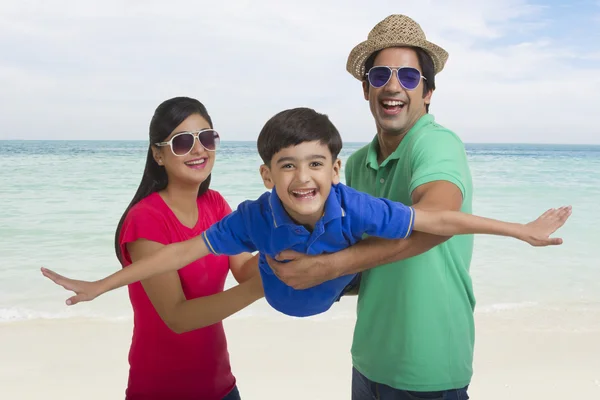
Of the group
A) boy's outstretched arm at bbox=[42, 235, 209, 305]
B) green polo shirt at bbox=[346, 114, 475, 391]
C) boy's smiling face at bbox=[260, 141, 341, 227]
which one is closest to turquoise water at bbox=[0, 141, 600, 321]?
green polo shirt at bbox=[346, 114, 475, 391]

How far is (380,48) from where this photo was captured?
8.09 feet

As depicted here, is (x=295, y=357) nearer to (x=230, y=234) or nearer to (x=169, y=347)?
(x=169, y=347)

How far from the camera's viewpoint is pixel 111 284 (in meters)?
2.23

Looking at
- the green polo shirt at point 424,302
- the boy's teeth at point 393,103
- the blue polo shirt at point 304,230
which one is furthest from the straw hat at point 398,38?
the blue polo shirt at point 304,230

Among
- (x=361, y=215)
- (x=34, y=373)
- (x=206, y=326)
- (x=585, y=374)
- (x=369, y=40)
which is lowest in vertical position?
(x=34, y=373)

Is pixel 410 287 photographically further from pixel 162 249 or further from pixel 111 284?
pixel 111 284

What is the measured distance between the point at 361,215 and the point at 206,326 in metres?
0.70

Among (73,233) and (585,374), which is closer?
(585,374)

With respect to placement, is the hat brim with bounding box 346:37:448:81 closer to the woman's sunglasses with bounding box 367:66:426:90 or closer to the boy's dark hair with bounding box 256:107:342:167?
Result: the woman's sunglasses with bounding box 367:66:426:90

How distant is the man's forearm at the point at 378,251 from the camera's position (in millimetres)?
2055

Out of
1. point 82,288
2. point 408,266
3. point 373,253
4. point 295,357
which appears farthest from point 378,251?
point 295,357

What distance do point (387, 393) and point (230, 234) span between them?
2.62 ft

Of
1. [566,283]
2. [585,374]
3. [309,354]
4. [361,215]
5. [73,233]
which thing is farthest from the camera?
[73,233]

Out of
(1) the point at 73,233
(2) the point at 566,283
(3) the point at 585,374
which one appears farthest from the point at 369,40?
(1) the point at 73,233
